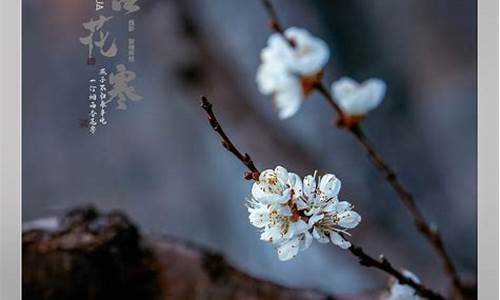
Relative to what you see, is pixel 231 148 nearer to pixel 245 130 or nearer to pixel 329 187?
pixel 329 187

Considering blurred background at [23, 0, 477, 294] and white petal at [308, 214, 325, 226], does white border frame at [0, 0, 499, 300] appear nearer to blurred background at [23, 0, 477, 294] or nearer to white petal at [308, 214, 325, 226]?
blurred background at [23, 0, 477, 294]

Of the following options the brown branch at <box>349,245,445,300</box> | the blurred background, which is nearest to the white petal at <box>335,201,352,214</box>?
the brown branch at <box>349,245,445,300</box>

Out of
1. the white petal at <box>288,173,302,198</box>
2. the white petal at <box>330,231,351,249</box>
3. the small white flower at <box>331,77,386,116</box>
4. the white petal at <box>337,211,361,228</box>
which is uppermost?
the small white flower at <box>331,77,386,116</box>

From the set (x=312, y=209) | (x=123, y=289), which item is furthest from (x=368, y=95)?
(x=123, y=289)

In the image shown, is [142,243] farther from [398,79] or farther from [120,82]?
[398,79]
